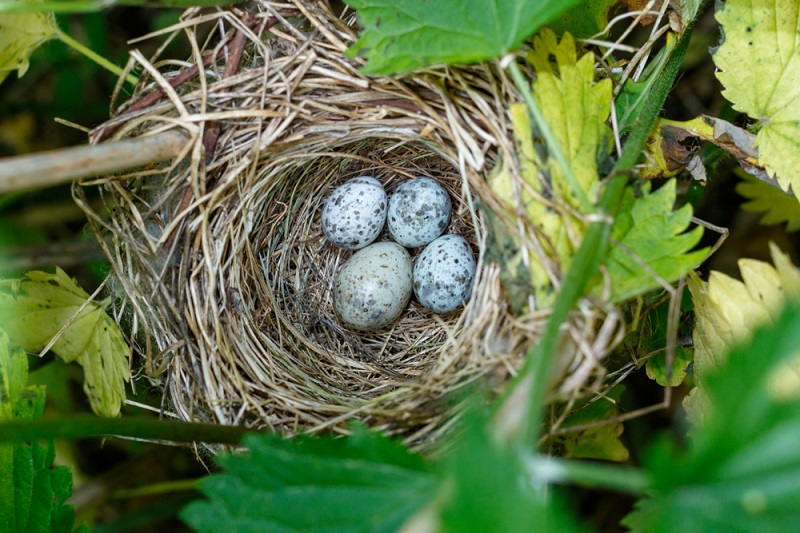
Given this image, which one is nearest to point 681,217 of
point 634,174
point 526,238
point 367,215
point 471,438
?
point 634,174

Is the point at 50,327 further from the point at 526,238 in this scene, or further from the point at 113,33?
the point at 113,33

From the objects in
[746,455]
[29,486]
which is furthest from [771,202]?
[29,486]

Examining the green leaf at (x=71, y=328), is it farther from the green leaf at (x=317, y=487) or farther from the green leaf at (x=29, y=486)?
the green leaf at (x=317, y=487)

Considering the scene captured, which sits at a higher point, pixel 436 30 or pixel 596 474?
pixel 436 30

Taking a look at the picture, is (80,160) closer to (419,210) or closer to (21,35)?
(21,35)

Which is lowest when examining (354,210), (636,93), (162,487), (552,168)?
(162,487)

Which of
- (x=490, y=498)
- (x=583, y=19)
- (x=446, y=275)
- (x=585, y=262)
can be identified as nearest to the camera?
(x=490, y=498)

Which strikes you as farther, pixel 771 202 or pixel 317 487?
pixel 771 202
